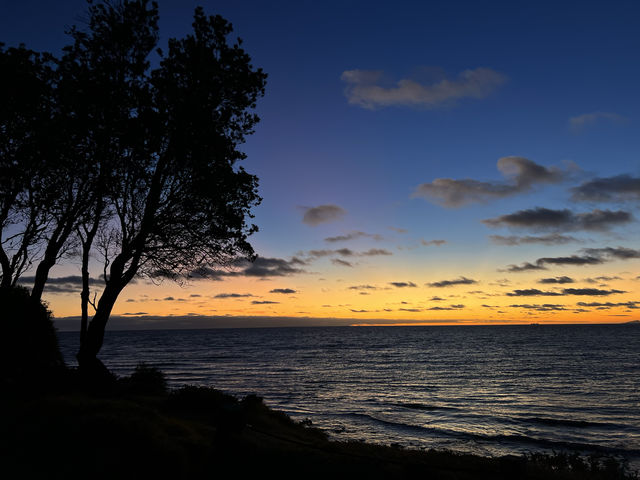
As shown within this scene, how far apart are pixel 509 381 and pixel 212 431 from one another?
1628 inches

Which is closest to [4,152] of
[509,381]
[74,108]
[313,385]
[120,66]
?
[74,108]

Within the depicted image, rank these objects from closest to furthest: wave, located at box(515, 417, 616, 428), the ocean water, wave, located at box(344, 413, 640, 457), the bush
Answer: the bush → wave, located at box(344, 413, 640, 457) → the ocean water → wave, located at box(515, 417, 616, 428)

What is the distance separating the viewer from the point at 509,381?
148 ft

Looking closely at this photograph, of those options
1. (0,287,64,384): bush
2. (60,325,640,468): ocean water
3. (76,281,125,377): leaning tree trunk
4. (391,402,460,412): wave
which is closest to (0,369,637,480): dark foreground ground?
(0,287,64,384): bush

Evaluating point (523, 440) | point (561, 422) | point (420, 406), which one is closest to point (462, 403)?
point (420, 406)

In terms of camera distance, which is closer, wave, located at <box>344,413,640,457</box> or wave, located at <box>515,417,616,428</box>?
wave, located at <box>344,413,640,457</box>

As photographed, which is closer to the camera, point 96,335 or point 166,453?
point 166,453

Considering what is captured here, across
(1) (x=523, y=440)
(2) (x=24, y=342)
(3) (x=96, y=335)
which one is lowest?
(1) (x=523, y=440)

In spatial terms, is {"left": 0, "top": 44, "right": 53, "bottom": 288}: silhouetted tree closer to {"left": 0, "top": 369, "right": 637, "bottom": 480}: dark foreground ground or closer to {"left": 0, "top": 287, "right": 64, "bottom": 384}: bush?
{"left": 0, "top": 287, "right": 64, "bottom": 384}: bush

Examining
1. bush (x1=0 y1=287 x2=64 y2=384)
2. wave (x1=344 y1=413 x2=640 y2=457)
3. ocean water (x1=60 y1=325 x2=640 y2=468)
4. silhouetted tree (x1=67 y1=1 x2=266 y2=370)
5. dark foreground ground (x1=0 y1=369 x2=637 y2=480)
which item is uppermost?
silhouetted tree (x1=67 y1=1 x2=266 y2=370)

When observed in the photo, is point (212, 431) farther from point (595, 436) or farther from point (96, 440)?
point (595, 436)

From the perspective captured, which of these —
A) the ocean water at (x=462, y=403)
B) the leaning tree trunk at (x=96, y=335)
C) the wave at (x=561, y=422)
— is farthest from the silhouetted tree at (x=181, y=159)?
the wave at (x=561, y=422)

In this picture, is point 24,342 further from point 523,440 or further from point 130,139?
point 523,440

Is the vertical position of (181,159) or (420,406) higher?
(181,159)
